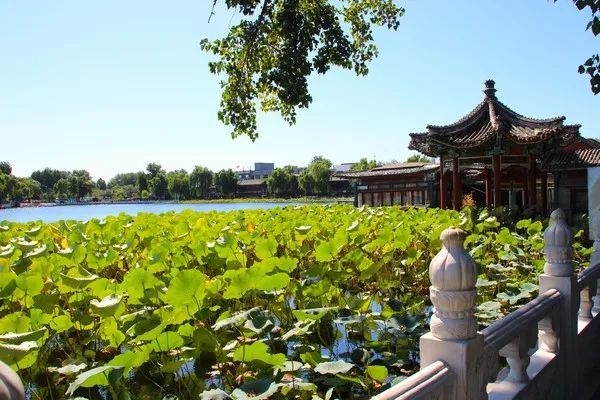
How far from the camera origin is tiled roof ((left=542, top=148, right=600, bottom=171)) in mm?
14273

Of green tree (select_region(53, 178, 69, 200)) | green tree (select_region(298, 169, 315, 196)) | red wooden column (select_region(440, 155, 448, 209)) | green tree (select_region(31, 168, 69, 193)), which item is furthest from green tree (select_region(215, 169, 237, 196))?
red wooden column (select_region(440, 155, 448, 209))

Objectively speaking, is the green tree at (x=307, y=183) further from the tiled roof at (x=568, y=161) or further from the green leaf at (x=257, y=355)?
the green leaf at (x=257, y=355)

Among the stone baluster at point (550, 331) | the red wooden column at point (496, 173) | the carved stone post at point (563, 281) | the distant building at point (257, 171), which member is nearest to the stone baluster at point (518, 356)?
the stone baluster at point (550, 331)

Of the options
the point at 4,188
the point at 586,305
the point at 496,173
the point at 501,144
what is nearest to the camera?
the point at 586,305

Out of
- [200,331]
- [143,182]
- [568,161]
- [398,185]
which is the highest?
[143,182]

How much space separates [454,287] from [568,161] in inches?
576

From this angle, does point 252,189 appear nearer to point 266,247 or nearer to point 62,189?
point 62,189

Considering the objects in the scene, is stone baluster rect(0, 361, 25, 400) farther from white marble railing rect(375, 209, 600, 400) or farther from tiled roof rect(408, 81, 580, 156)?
tiled roof rect(408, 81, 580, 156)

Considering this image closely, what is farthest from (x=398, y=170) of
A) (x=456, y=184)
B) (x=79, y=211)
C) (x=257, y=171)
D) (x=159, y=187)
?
(x=257, y=171)

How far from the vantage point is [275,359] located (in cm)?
204

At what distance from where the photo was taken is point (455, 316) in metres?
1.67

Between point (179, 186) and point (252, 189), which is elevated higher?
point (179, 186)

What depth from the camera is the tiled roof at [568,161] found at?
46.8 ft

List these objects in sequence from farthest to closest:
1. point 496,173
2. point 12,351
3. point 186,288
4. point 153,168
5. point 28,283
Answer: point 153,168, point 496,173, point 28,283, point 186,288, point 12,351
